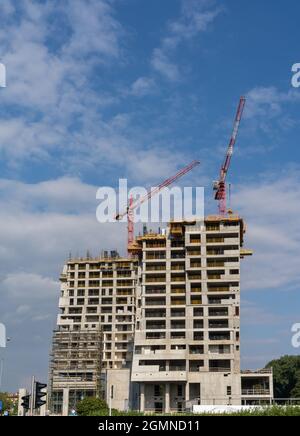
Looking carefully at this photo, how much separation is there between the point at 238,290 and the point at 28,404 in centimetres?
9546

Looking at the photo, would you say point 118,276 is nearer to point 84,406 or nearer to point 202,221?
point 202,221

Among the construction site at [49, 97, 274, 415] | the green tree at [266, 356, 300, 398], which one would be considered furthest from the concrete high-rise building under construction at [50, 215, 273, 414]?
the green tree at [266, 356, 300, 398]

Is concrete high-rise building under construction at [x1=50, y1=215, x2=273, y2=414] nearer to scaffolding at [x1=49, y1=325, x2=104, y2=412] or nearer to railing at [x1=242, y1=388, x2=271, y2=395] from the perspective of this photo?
railing at [x1=242, y1=388, x2=271, y2=395]

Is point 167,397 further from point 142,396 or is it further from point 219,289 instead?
point 219,289

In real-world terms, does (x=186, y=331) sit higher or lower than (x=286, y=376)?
higher

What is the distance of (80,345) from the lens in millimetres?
151750

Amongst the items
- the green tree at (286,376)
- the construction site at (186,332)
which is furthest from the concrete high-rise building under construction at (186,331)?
the green tree at (286,376)

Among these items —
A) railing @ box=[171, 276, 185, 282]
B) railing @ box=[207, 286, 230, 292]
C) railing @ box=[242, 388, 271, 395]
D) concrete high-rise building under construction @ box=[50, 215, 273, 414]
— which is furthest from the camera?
railing @ box=[171, 276, 185, 282]

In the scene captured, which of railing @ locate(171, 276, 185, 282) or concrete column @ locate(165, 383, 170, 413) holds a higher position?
railing @ locate(171, 276, 185, 282)

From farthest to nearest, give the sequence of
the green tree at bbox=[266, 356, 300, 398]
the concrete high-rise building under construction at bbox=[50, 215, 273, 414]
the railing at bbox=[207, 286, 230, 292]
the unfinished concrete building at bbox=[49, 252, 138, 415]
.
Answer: the green tree at bbox=[266, 356, 300, 398] < the unfinished concrete building at bbox=[49, 252, 138, 415] < the railing at bbox=[207, 286, 230, 292] < the concrete high-rise building under construction at bbox=[50, 215, 273, 414]

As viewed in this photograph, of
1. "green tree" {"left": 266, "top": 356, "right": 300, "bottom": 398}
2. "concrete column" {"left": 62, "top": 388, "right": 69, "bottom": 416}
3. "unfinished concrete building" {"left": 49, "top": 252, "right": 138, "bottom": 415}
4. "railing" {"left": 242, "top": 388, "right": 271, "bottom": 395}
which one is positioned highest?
"unfinished concrete building" {"left": 49, "top": 252, "right": 138, "bottom": 415}

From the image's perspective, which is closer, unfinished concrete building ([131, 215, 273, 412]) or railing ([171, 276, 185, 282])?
unfinished concrete building ([131, 215, 273, 412])

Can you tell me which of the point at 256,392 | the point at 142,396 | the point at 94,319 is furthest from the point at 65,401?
the point at 256,392

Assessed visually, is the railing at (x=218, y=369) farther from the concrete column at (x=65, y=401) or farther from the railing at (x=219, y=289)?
the concrete column at (x=65, y=401)
